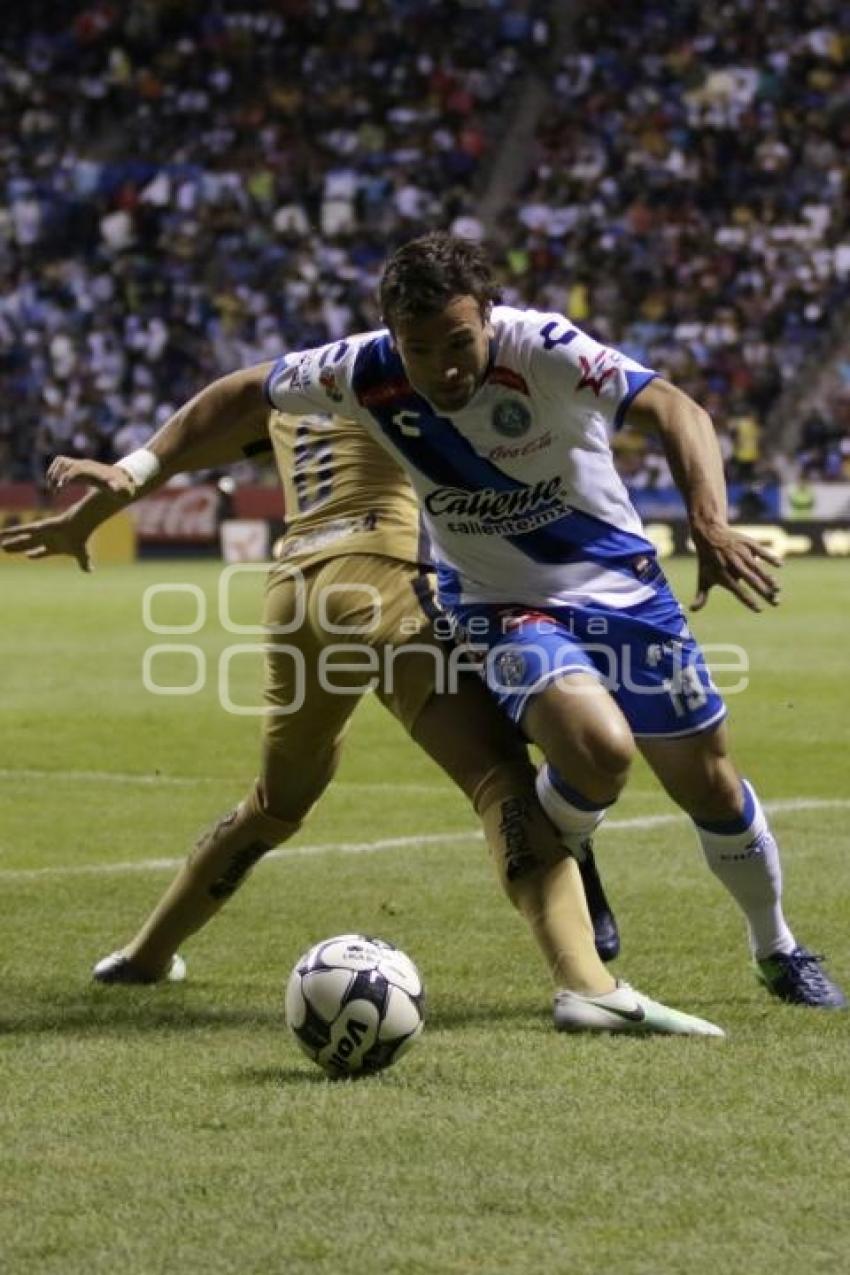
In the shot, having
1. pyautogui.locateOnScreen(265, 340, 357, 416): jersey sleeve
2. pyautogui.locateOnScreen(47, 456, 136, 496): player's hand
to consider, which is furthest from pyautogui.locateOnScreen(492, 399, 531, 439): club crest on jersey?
pyautogui.locateOnScreen(47, 456, 136, 496): player's hand

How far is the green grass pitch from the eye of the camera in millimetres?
3973

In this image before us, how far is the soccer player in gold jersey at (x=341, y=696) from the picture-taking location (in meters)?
6.01

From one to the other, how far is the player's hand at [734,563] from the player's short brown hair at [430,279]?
792mm

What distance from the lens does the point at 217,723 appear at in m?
14.4

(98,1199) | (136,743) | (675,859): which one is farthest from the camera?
(136,743)

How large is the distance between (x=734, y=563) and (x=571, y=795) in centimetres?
82

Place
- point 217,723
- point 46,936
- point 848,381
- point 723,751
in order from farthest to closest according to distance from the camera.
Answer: point 848,381 < point 217,723 < point 46,936 < point 723,751

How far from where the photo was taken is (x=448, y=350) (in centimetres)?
567

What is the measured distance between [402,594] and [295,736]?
1.69 ft

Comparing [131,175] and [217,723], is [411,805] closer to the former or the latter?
[217,723]

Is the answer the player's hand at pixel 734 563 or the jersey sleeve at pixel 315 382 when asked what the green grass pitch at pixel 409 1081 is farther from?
the jersey sleeve at pixel 315 382

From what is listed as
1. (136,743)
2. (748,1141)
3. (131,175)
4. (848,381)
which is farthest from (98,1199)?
(131,175)

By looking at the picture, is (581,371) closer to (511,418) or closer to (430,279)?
(511,418)

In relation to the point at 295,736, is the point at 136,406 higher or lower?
lower
